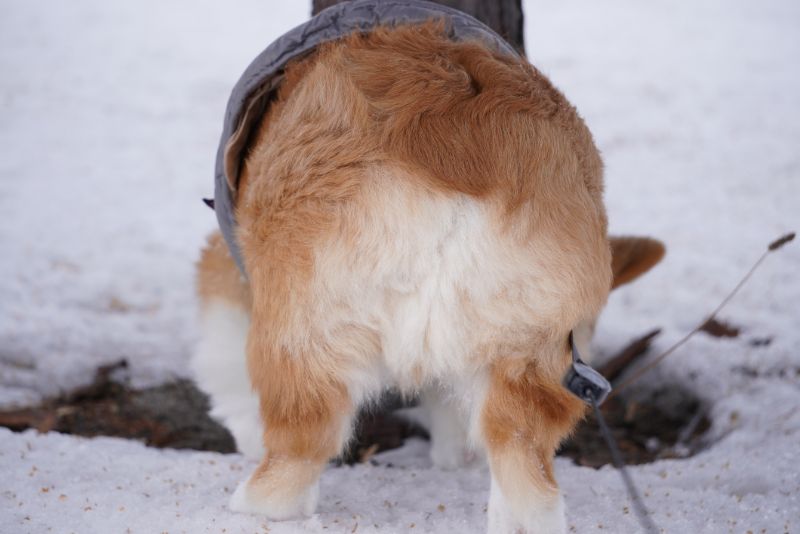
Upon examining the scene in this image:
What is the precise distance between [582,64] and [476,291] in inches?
216

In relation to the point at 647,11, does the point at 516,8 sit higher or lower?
lower

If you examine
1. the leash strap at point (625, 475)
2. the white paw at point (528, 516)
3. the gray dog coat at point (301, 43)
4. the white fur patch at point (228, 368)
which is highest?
the gray dog coat at point (301, 43)

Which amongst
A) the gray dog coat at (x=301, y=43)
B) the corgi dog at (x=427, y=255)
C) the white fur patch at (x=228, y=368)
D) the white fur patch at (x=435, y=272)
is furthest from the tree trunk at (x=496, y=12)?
the white fur patch at (x=435, y=272)

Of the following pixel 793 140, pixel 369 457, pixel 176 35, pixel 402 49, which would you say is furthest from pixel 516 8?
pixel 176 35

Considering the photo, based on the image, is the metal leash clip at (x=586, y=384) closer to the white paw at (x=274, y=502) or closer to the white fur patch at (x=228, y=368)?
the white paw at (x=274, y=502)

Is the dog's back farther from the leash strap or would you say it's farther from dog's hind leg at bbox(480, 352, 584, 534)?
the leash strap

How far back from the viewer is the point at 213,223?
4645mm

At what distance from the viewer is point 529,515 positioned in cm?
178

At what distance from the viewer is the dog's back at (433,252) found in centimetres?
167

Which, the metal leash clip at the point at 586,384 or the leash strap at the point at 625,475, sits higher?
the metal leash clip at the point at 586,384

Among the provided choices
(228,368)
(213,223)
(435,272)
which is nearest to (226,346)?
(228,368)

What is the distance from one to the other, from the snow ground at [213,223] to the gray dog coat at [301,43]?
89 cm

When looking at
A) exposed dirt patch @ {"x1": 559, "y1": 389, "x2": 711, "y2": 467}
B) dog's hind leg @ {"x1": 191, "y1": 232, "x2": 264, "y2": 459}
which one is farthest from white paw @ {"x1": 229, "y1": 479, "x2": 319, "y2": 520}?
exposed dirt patch @ {"x1": 559, "y1": 389, "x2": 711, "y2": 467}

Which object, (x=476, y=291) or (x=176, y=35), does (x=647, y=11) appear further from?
(x=476, y=291)
